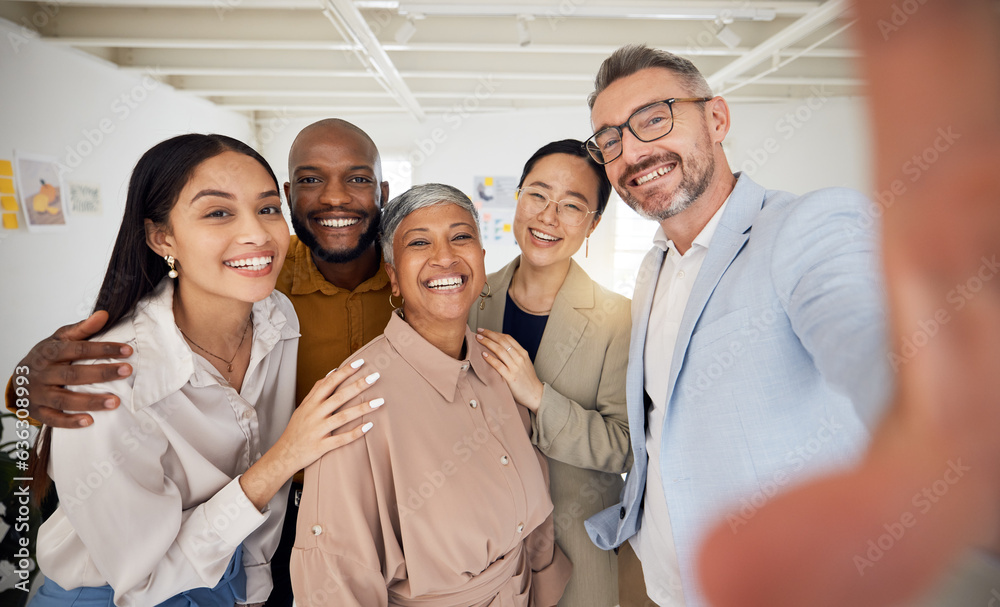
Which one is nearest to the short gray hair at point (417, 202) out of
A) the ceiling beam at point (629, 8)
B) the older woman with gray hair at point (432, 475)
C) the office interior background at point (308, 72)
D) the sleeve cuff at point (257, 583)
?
the older woman with gray hair at point (432, 475)

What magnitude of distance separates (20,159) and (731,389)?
5285 millimetres

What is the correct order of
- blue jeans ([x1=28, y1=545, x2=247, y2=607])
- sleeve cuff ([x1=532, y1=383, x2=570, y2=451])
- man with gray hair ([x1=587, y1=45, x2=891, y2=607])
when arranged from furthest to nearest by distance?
1. sleeve cuff ([x1=532, y1=383, x2=570, y2=451])
2. blue jeans ([x1=28, y1=545, x2=247, y2=607])
3. man with gray hair ([x1=587, y1=45, x2=891, y2=607])

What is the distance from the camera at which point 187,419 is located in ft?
4.83

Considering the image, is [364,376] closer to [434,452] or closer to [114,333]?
[434,452]

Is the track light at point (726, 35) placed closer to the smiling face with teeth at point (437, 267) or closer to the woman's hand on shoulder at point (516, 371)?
the smiling face with teeth at point (437, 267)

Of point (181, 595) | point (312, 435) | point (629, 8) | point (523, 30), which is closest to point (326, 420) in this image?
point (312, 435)

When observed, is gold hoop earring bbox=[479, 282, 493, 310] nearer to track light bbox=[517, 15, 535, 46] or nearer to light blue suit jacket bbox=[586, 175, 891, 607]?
light blue suit jacket bbox=[586, 175, 891, 607]

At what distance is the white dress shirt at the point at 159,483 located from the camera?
130cm

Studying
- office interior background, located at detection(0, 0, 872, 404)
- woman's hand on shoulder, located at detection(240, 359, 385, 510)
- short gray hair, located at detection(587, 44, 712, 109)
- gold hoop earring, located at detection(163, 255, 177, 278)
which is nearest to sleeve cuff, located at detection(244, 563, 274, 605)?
woman's hand on shoulder, located at detection(240, 359, 385, 510)

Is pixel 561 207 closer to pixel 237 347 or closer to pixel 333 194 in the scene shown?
pixel 333 194

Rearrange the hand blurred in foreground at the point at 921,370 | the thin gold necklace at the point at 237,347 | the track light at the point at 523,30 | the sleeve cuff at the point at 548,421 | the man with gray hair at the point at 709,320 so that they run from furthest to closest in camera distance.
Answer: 1. the track light at the point at 523,30
2. the sleeve cuff at the point at 548,421
3. the thin gold necklace at the point at 237,347
4. the man with gray hair at the point at 709,320
5. the hand blurred in foreground at the point at 921,370

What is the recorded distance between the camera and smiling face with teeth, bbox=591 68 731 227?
5.29ft

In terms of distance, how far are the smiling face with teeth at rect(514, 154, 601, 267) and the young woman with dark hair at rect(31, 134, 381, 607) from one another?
96 cm

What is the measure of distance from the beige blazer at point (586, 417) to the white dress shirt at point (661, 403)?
0.67 feet
